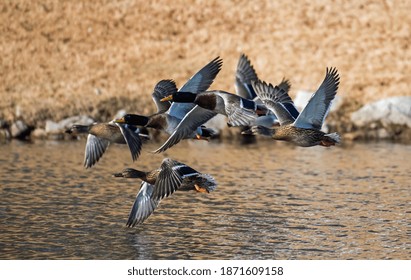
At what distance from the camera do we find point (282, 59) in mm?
38844

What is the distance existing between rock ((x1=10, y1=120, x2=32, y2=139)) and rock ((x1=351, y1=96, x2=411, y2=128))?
11.0 metres

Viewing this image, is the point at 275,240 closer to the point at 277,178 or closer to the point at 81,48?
the point at 277,178

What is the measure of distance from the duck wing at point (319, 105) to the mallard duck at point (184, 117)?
5.93 feet

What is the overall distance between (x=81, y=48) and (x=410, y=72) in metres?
13.0

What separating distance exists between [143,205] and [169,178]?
1598 mm

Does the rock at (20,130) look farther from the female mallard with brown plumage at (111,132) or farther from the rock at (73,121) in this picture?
the female mallard with brown plumage at (111,132)

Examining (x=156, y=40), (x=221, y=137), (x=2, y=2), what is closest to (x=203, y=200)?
(x=221, y=137)

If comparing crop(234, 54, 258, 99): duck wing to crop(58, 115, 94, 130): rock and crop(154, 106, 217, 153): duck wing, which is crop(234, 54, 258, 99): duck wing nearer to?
crop(154, 106, 217, 153): duck wing

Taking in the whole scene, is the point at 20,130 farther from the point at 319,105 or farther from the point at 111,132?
the point at 319,105

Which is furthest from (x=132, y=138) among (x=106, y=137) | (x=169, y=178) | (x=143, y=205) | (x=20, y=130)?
(x=20, y=130)

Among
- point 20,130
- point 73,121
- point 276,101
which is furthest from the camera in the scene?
point 73,121

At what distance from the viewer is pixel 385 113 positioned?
34.0 m

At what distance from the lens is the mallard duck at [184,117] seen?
19.8 meters

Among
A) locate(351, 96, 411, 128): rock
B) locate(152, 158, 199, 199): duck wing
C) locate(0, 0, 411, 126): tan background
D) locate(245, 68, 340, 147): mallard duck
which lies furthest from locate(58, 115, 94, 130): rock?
locate(152, 158, 199, 199): duck wing
